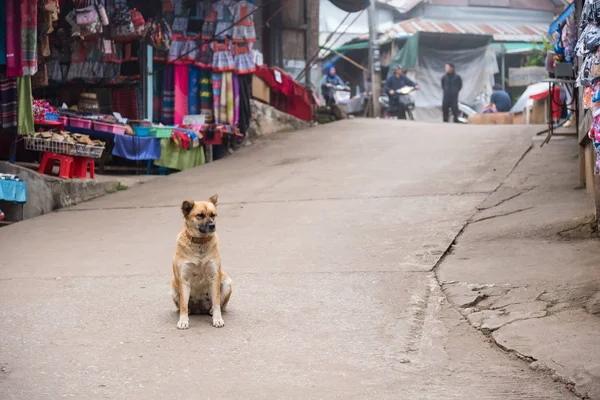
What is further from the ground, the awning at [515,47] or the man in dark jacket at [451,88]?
the awning at [515,47]

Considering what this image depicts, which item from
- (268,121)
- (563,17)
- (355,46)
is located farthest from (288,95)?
(355,46)

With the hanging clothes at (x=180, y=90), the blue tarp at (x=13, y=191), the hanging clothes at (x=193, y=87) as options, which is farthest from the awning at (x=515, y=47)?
the blue tarp at (x=13, y=191)

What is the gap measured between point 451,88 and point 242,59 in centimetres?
809

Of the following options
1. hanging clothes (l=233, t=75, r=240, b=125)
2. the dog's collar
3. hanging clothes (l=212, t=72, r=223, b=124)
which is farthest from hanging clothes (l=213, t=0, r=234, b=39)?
the dog's collar

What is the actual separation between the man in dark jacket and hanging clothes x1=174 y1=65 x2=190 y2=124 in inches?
346

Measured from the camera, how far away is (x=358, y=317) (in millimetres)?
6262

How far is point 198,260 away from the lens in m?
5.93

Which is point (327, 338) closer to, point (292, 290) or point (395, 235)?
point (292, 290)

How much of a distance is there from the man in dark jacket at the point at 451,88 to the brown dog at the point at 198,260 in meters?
17.7

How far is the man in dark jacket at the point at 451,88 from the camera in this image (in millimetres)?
22906

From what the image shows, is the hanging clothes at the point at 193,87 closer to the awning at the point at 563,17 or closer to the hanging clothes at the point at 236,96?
the hanging clothes at the point at 236,96

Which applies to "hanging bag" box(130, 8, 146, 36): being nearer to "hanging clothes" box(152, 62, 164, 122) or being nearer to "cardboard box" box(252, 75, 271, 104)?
"hanging clothes" box(152, 62, 164, 122)

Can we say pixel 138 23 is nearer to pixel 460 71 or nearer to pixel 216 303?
pixel 216 303

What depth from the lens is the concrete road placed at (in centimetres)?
487
